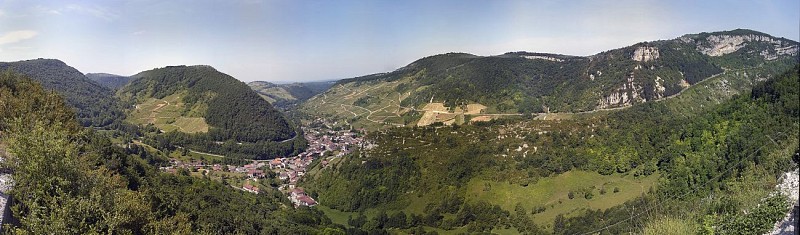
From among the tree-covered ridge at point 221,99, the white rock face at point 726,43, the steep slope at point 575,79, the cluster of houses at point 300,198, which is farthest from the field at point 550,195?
the white rock face at point 726,43

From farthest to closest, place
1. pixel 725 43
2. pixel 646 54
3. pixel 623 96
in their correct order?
pixel 725 43 → pixel 646 54 → pixel 623 96

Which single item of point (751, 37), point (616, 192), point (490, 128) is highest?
point (751, 37)

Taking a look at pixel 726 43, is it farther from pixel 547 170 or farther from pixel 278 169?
pixel 278 169

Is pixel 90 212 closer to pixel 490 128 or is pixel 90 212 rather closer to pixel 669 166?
pixel 669 166

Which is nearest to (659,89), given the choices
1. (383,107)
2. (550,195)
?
(550,195)

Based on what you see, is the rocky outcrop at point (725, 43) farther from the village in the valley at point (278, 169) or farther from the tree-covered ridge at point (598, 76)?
the village in the valley at point (278, 169)

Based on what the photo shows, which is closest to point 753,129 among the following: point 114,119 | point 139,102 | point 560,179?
point 560,179
